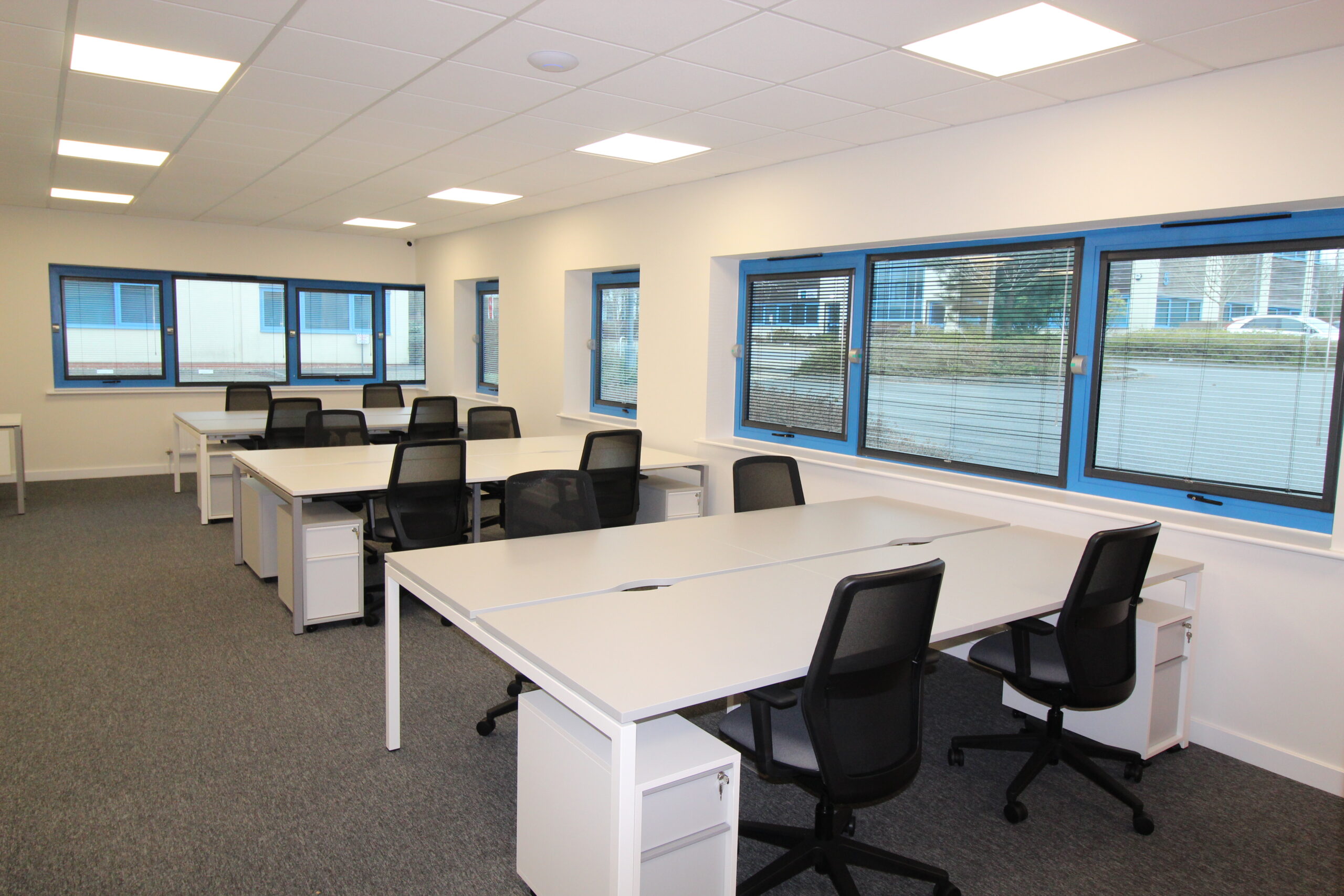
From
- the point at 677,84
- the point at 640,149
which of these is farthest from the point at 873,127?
the point at 640,149

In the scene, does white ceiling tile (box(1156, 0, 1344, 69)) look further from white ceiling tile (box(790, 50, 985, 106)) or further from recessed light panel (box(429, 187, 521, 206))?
recessed light panel (box(429, 187, 521, 206))

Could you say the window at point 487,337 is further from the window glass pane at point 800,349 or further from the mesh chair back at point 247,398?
the window glass pane at point 800,349

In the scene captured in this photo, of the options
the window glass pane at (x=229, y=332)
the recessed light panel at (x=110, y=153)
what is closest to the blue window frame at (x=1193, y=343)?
the recessed light panel at (x=110, y=153)

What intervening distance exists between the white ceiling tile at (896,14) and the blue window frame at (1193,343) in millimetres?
1417

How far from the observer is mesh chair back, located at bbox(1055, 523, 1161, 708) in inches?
104

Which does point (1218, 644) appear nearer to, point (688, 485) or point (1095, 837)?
point (1095, 837)

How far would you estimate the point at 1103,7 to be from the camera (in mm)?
2672

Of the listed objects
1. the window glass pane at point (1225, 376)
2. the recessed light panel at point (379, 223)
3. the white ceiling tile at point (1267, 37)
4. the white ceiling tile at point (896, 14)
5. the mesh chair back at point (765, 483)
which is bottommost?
the mesh chair back at point (765, 483)

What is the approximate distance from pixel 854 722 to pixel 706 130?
3319 millimetres

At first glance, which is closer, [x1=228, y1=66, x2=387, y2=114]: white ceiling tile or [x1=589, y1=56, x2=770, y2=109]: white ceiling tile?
[x1=589, y1=56, x2=770, y2=109]: white ceiling tile

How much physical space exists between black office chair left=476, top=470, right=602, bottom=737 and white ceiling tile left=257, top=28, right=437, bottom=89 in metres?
1.77

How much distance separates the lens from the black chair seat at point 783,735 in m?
2.17

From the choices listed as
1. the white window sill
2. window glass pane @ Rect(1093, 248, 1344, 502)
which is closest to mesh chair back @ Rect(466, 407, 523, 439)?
the white window sill

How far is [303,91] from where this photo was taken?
12.9 feet
